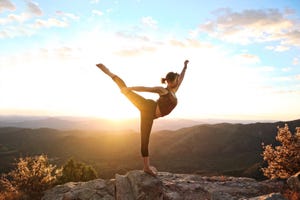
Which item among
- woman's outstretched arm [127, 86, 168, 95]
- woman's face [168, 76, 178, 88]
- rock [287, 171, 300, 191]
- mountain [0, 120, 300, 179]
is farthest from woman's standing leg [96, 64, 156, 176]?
mountain [0, 120, 300, 179]

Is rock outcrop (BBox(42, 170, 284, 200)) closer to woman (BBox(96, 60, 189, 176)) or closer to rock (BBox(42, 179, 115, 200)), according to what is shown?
rock (BBox(42, 179, 115, 200))

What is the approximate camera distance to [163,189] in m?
11.4

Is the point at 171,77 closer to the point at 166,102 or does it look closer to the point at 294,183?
the point at 166,102

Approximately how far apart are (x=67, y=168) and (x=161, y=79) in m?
31.1

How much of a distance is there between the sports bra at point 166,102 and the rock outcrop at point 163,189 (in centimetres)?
272

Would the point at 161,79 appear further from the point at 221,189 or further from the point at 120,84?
the point at 221,189

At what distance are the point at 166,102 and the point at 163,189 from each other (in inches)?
165

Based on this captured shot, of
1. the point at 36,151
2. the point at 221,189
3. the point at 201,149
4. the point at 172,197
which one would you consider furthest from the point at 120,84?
the point at 36,151

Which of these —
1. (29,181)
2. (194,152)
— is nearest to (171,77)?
(29,181)

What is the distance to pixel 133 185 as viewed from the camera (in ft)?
33.1

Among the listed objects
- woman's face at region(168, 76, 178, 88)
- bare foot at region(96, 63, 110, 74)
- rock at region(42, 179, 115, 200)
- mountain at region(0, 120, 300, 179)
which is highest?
bare foot at region(96, 63, 110, 74)

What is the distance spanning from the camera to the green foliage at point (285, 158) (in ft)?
95.3

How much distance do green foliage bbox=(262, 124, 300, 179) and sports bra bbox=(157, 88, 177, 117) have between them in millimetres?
23191

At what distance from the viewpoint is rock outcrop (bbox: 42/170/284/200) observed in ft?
32.6
